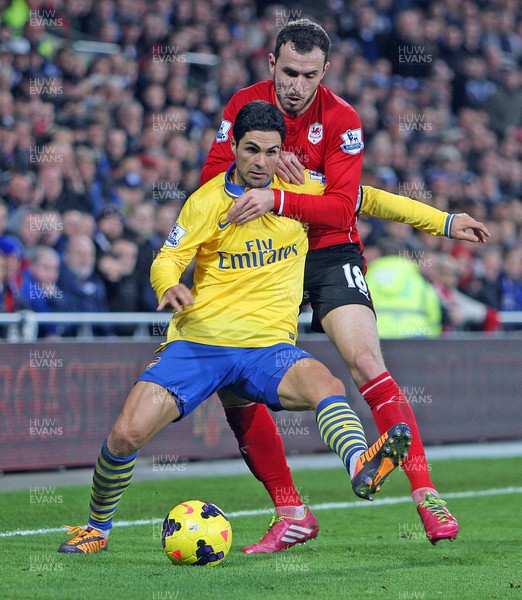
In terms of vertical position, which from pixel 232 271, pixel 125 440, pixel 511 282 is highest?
pixel 232 271

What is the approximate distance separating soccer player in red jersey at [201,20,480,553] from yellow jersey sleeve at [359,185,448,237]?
0.26ft

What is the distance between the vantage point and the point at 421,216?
21.7ft

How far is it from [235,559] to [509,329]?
345 inches

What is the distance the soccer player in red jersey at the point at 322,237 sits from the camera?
243 inches

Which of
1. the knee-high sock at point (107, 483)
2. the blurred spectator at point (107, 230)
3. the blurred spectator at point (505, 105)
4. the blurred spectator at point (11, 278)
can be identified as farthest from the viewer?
the blurred spectator at point (505, 105)

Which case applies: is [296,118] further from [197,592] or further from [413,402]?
[413,402]

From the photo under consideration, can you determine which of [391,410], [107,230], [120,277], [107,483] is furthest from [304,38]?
[107,230]

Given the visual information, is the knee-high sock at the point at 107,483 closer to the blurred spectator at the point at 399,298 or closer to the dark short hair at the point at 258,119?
the dark short hair at the point at 258,119

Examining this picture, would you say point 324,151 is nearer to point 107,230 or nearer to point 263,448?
point 263,448

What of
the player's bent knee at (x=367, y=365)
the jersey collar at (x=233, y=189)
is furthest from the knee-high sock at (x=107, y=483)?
the jersey collar at (x=233, y=189)

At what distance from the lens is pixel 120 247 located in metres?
11.5

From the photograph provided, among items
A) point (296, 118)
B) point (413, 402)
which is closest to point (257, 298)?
point (296, 118)

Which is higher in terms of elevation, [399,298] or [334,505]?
[399,298]

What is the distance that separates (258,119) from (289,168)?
19.2 inches
